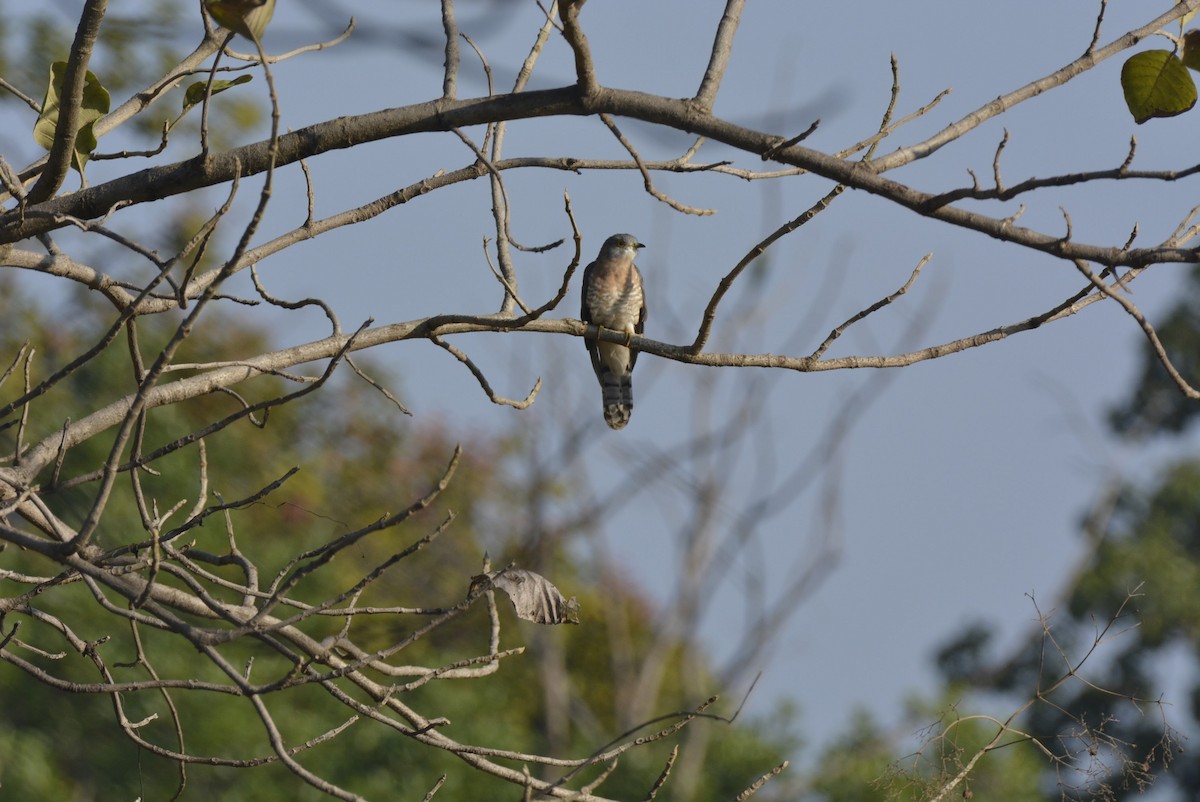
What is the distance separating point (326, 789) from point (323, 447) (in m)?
12.9

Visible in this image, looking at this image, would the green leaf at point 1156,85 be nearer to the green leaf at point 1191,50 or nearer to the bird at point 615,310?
the green leaf at point 1191,50

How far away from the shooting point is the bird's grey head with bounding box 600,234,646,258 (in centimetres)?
686

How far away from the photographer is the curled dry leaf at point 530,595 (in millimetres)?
2010

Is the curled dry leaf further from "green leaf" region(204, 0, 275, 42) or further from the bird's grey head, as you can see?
the bird's grey head

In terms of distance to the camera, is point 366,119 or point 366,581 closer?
point 366,581

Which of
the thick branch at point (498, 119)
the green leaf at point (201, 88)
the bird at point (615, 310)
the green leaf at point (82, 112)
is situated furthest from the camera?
the bird at point (615, 310)

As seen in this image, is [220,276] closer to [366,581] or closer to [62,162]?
[366,581]

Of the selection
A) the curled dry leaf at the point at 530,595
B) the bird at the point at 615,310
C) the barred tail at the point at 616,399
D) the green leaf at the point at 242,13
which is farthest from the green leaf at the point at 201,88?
the barred tail at the point at 616,399

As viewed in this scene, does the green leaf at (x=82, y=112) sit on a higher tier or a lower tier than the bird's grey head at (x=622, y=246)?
lower

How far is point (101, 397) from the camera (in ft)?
40.9

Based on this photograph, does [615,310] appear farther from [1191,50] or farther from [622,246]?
[1191,50]

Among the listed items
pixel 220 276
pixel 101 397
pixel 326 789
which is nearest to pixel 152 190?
pixel 220 276

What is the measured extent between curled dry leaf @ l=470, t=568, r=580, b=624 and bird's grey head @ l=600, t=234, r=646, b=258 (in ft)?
15.9

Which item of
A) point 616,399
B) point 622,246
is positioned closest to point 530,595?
point 616,399
